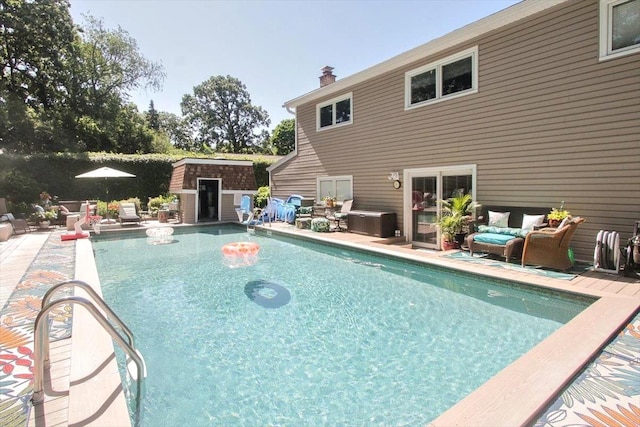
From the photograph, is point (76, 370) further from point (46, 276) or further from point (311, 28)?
point (311, 28)

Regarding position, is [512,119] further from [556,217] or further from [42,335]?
[42,335]

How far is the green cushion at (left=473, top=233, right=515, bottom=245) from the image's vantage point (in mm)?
6034

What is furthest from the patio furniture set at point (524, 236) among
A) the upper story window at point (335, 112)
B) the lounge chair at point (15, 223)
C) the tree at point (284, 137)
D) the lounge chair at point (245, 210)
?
the tree at point (284, 137)

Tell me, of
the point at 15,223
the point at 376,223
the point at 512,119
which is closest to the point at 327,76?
the point at 376,223

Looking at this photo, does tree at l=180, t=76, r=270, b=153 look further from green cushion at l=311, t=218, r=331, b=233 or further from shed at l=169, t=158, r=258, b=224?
green cushion at l=311, t=218, r=331, b=233

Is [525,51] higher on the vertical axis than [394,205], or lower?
higher

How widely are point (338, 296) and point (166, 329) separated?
247cm

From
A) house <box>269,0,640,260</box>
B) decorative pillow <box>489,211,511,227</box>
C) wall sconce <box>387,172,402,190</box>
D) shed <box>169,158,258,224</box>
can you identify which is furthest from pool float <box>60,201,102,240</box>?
decorative pillow <box>489,211,511,227</box>

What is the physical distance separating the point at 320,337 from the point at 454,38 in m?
7.22

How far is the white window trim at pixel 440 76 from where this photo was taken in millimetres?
7363

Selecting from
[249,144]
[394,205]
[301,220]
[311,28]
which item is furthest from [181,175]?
[249,144]

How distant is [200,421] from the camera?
245 cm

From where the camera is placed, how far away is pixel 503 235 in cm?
614

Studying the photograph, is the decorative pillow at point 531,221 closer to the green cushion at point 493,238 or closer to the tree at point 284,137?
the green cushion at point 493,238
